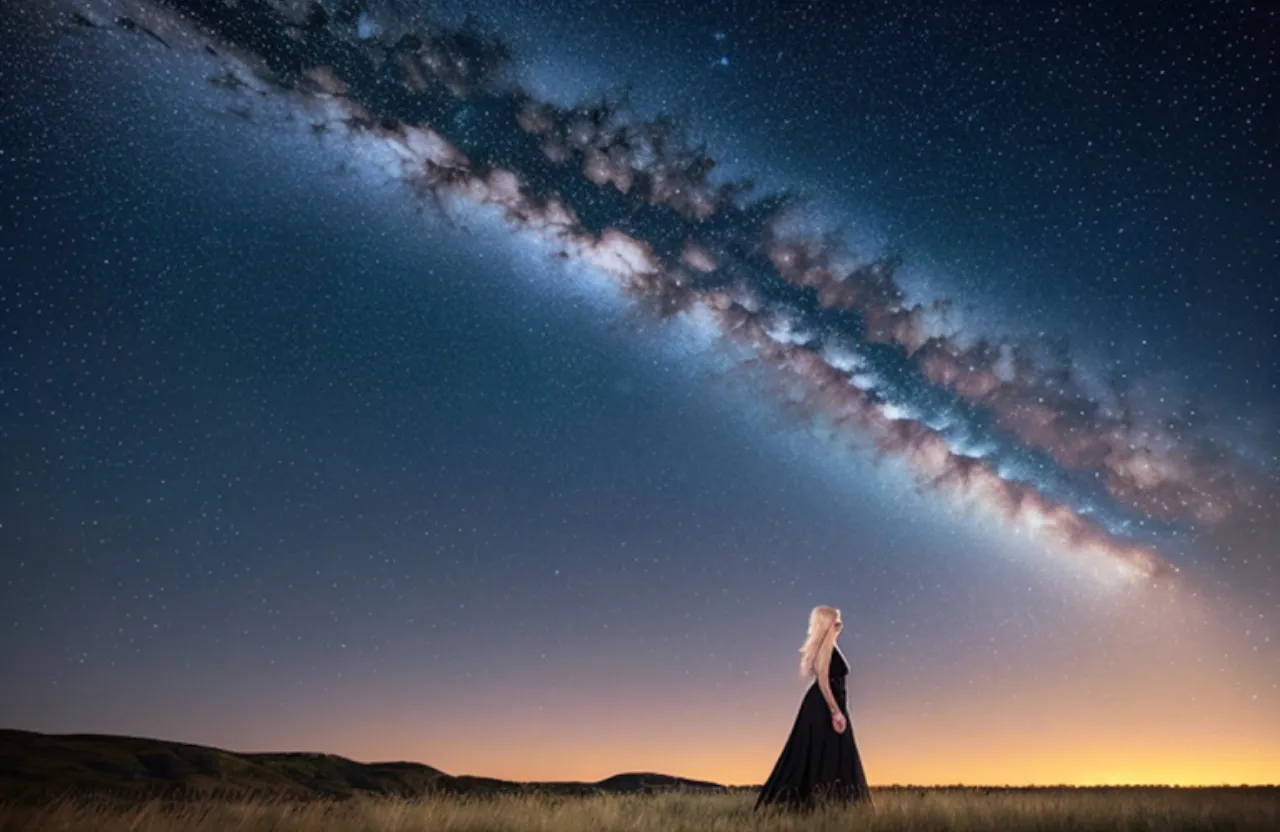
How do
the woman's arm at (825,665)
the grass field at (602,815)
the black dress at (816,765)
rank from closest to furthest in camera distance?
the grass field at (602,815), the black dress at (816,765), the woman's arm at (825,665)

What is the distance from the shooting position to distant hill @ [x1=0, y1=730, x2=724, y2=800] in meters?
11.9

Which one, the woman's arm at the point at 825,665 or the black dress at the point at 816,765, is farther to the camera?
the woman's arm at the point at 825,665

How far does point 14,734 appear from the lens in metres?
14.4

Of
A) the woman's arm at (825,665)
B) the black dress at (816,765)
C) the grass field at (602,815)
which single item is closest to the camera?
the grass field at (602,815)

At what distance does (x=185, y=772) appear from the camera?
14.1 metres

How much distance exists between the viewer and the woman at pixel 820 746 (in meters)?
10.6

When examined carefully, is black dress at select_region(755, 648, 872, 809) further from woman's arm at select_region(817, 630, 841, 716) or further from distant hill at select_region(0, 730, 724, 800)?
distant hill at select_region(0, 730, 724, 800)

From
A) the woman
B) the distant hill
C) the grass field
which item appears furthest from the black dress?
the distant hill

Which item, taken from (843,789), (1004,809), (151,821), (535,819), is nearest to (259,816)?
(151,821)

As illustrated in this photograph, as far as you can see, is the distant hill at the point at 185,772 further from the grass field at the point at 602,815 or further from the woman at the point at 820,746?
the woman at the point at 820,746

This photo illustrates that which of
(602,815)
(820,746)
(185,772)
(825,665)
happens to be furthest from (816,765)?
(185,772)

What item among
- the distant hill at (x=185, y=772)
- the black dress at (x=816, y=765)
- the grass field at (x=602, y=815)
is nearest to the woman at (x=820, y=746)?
the black dress at (x=816, y=765)

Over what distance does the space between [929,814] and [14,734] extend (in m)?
13.6

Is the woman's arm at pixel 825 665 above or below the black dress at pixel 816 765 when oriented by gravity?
above
